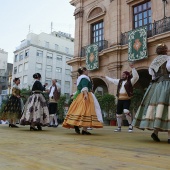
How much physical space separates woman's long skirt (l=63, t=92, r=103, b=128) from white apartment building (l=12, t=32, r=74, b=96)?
3728 centimetres

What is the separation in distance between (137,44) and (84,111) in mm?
9928

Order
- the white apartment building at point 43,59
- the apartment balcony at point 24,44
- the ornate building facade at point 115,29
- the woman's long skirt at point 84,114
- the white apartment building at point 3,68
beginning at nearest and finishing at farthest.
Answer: the woman's long skirt at point 84,114, the ornate building facade at point 115,29, the white apartment building at point 43,59, the apartment balcony at point 24,44, the white apartment building at point 3,68

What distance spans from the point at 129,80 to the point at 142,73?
30.2ft

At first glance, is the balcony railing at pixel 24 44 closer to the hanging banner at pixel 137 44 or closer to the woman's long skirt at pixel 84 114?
the hanging banner at pixel 137 44

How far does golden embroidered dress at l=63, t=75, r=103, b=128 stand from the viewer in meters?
4.70

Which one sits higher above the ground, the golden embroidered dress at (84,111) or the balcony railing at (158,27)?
the balcony railing at (158,27)

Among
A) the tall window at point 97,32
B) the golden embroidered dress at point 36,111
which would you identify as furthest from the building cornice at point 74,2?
the golden embroidered dress at point 36,111

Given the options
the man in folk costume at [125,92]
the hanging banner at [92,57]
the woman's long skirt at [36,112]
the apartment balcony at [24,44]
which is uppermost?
the apartment balcony at [24,44]

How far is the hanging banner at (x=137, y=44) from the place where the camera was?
532 inches

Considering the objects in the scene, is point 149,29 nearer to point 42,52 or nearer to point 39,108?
point 39,108

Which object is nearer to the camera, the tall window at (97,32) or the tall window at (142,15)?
the tall window at (142,15)

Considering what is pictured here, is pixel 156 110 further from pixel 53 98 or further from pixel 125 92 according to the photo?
pixel 53 98

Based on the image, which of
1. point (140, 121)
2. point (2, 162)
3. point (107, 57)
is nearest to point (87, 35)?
point (107, 57)

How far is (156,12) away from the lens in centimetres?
1380
